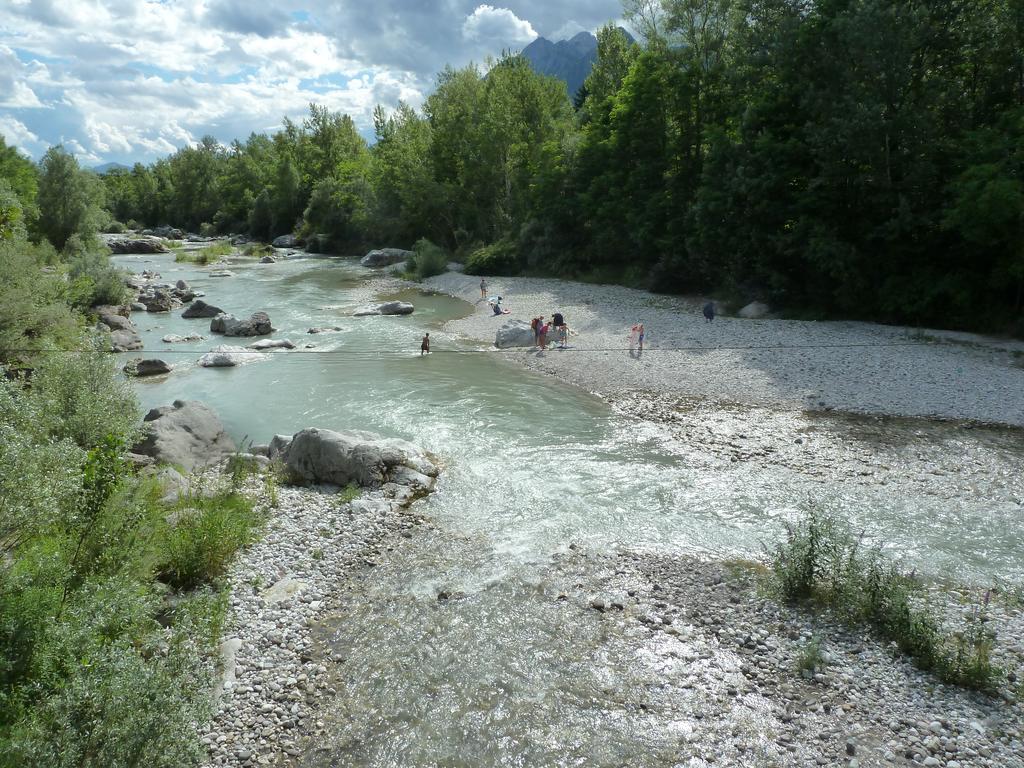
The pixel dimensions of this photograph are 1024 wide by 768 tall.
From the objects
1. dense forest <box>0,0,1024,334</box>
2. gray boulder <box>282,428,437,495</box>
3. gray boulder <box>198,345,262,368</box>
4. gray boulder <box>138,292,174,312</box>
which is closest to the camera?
gray boulder <box>282,428,437,495</box>

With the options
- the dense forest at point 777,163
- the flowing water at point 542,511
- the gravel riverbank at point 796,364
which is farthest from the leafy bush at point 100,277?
the gravel riverbank at point 796,364

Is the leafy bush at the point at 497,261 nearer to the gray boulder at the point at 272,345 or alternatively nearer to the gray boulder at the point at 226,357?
the gray boulder at the point at 272,345

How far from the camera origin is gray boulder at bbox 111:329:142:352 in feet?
91.9

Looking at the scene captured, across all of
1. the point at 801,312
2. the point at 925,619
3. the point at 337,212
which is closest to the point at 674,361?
the point at 801,312

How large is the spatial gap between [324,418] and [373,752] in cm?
1262

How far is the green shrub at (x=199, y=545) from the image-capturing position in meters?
10.1

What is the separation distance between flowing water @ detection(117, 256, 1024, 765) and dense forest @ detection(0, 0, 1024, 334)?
466 inches

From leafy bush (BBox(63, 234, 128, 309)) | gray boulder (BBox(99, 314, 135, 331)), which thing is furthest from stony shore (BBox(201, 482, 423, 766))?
leafy bush (BBox(63, 234, 128, 309))

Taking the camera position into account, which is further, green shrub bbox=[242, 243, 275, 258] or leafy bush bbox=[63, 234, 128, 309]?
green shrub bbox=[242, 243, 275, 258]

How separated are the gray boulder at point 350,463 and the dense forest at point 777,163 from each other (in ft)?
67.6

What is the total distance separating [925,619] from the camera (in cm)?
884

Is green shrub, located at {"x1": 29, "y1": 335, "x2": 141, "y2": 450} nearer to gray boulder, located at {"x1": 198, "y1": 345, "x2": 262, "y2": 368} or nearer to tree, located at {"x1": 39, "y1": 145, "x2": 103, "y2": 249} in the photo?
gray boulder, located at {"x1": 198, "y1": 345, "x2": 262, "y2": 368}

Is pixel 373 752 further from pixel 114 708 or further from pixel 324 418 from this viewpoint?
pixel 324 418

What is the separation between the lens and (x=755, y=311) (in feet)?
100
